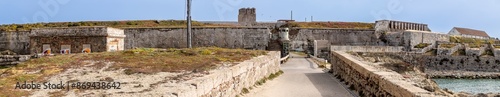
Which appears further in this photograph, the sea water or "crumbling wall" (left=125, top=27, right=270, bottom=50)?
"crumbling wall" (left=125, top=27, right=270, bottom=50)

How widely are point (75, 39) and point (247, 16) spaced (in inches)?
1071

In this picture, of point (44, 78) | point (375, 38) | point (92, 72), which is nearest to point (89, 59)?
point (92, 72)

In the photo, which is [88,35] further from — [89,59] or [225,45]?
[225,45]

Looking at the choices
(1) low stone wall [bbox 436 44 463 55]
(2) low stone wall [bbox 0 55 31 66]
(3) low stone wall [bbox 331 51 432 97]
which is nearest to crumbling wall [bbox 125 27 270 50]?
(1) low stone wall [bbox 436 44 463 55]

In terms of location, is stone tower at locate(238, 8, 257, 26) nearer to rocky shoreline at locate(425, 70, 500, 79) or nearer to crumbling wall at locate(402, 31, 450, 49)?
crumbling wall at locate(402, 31, 450, 49)

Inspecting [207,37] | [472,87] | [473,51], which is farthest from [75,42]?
[473,51]

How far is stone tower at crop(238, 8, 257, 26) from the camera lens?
4806 cm

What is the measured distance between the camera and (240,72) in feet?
34.9

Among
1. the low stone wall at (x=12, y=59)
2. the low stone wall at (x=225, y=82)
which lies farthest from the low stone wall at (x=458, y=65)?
the low stone wall at (x=12, y=59)

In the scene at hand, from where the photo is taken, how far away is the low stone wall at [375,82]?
7000mm

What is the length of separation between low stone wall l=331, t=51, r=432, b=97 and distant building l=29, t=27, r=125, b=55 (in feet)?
38.4

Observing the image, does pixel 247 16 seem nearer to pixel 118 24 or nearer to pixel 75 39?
pixel 118 24

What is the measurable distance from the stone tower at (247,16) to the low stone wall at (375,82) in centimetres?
3273

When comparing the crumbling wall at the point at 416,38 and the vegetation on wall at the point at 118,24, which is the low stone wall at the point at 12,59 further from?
the crumbling wall at the point at 416,38
